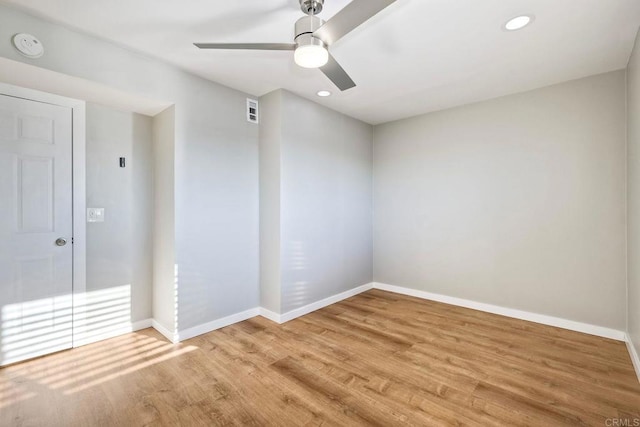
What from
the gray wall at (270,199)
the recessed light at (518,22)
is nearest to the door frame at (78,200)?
the gray wall at (270,199)

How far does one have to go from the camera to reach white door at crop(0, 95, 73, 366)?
7.67ft

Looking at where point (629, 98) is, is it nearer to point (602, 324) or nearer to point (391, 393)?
point (602, 324)

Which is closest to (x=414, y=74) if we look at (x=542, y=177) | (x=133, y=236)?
(x=542, y=177)

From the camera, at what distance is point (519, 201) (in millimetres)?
3326

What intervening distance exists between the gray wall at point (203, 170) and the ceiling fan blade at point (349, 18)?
183 cm

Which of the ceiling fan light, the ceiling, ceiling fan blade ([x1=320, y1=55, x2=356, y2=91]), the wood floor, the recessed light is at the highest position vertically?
the ceiling

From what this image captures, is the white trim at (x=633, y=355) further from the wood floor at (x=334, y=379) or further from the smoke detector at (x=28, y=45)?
the smoke detector at (x=28, y=45)

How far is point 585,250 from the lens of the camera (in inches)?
116

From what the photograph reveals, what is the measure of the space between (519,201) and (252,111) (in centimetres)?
322

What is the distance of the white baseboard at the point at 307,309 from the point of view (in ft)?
10.7

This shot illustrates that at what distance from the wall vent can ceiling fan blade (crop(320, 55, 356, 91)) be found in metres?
1.62

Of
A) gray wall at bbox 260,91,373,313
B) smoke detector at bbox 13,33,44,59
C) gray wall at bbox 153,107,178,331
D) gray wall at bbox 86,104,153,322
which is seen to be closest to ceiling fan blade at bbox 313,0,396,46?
gray wall at bbox 260,91,373,313

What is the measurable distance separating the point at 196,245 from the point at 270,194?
0.95 meters

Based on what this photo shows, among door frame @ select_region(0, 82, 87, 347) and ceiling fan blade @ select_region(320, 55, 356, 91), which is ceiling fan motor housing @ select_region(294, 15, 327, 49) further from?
door frame @ select_region(0, 82, 87, 347)
